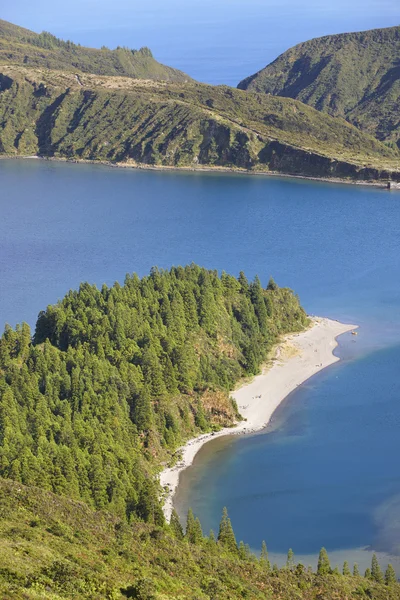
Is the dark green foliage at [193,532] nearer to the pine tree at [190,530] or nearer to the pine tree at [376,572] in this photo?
the pine tree at [190,530]

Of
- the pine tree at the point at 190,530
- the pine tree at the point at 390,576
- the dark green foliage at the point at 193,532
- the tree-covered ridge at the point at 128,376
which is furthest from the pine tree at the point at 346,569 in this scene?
the tree-covered ridge at the point at 128,376

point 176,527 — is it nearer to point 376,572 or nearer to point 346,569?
point 346,569

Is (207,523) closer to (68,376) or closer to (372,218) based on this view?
(68,376)

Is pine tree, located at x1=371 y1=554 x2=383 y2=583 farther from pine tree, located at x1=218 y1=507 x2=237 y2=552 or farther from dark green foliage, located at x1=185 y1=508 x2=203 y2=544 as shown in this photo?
dark green foliage, located at x1=185 y1=508 x2=203 y2=544

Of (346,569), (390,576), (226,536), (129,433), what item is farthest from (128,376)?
(390,576)

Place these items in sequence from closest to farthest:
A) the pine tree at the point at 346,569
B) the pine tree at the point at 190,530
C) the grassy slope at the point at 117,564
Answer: the grassy slope at the point at 117,564
the pine tree at the point at 346,569
the pine tree at the point at 190,530

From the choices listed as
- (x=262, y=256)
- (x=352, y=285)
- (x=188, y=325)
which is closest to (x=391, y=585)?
(x=188, y=325)

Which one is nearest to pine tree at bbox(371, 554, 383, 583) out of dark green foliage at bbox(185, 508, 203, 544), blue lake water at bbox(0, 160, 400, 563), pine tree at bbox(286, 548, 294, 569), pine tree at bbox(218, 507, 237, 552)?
pine tree at bbox(286, 548, 294, 569)
